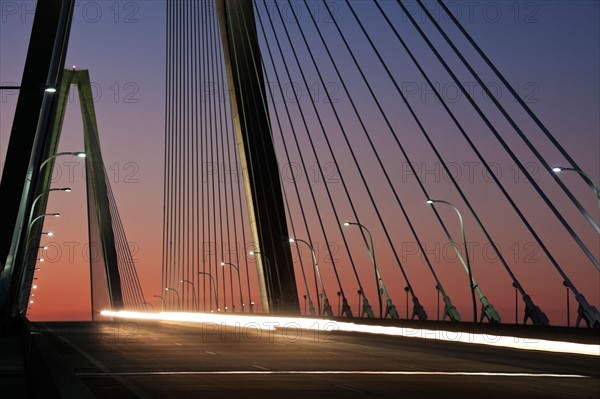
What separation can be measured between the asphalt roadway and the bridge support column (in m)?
9.00

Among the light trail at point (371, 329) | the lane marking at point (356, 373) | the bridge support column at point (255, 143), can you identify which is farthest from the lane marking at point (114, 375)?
the bridge support column at point (255, 143)

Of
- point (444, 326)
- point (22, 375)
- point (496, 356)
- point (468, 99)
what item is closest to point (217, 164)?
point (444, 326)

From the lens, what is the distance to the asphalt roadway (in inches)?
588

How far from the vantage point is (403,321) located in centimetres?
3428

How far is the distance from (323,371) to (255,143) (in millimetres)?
19384

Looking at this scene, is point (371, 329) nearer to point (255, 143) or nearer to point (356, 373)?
point (255, 143)

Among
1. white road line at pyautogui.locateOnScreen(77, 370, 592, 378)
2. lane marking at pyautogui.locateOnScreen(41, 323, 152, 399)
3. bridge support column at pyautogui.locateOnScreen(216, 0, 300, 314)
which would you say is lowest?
white road line at pyautogui.locateOnScreen(77, 370, 592, 378)

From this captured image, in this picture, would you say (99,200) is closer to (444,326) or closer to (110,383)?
(444,326)

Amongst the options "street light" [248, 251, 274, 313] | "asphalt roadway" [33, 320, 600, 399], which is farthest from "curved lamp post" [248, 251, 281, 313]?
"asphalt roadway" [33, 320, 600, 399]

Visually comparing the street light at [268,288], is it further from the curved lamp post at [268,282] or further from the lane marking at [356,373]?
the lane marking at [356,373]

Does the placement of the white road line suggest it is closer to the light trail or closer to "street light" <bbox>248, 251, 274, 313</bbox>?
the light trail

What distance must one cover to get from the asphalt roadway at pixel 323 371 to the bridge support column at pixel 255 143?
8998 mm

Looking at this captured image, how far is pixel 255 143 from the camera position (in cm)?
3797

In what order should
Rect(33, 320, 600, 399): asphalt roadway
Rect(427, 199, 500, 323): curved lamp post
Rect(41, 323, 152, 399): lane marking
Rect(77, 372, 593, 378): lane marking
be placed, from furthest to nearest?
Rect(427, 199, 500, 323): curved lamp post < Rect(77, 372, 593, 378): lane marking < Rect(33, 320, 600, 399): asphalt roadway < Rect(41, 323, 152, 399): lane marking
